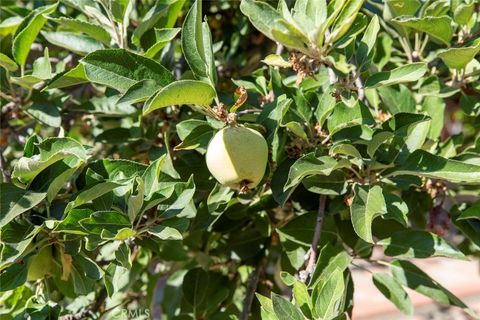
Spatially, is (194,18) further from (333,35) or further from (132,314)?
(132,314)

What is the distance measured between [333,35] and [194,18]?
156 millimetres

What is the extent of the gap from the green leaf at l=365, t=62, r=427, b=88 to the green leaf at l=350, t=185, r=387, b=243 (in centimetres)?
12

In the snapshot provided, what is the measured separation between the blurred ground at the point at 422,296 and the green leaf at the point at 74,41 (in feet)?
6.67

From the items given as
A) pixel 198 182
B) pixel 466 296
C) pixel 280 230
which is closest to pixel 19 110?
pixel 198 182

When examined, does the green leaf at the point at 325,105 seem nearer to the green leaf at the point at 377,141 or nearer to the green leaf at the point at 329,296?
the green leaf at the point at 377,141

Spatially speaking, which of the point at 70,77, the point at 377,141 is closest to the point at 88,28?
the point at 70,77

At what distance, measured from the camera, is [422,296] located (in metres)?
3.32

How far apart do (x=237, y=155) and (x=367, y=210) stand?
169 millimetres

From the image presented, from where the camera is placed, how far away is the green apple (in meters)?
0.84

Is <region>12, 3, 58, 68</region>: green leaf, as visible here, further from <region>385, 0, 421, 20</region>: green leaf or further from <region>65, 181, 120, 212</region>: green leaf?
<region>385, 0, 421, 20</region>: green leaf

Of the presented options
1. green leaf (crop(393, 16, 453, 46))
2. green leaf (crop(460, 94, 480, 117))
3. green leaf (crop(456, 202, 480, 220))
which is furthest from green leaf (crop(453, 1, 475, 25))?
green leaf (crop(456, 202, 480, 220))

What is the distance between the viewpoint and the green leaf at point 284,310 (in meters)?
0.68

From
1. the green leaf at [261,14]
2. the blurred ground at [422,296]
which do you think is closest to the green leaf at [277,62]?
the green leaf at [261,14]

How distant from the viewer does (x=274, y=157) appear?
802 mm
